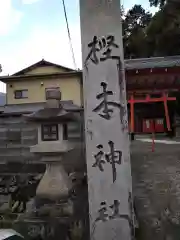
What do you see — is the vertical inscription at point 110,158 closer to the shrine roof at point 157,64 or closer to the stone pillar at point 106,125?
the stone pillar at point 106,125

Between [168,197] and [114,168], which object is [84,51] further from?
[168,197]

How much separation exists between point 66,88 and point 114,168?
546 inches

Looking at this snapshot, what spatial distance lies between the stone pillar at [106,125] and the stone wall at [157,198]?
2.54ft

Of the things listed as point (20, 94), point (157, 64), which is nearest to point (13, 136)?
point (157, 64)

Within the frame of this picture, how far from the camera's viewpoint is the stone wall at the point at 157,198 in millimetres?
3811

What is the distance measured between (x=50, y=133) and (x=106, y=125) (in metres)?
1.26

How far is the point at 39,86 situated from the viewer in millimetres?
16984

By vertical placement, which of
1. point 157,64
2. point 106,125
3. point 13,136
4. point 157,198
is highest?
point 157,64

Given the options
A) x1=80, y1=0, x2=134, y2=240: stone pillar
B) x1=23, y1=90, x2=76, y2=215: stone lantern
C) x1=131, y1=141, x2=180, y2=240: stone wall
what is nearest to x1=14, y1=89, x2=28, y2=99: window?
x1=131, y1=141, x2=180, y2=240: stone wall

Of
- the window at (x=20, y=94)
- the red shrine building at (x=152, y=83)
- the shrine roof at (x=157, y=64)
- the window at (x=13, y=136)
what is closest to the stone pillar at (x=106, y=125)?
the window at (x=13, y=136)

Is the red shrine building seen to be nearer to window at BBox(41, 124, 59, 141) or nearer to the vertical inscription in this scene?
window at BBox(41, 124, 59, 141)

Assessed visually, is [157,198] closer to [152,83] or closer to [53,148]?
[53,148]

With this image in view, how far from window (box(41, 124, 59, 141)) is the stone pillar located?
3.45 feet

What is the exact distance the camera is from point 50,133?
4234mm
